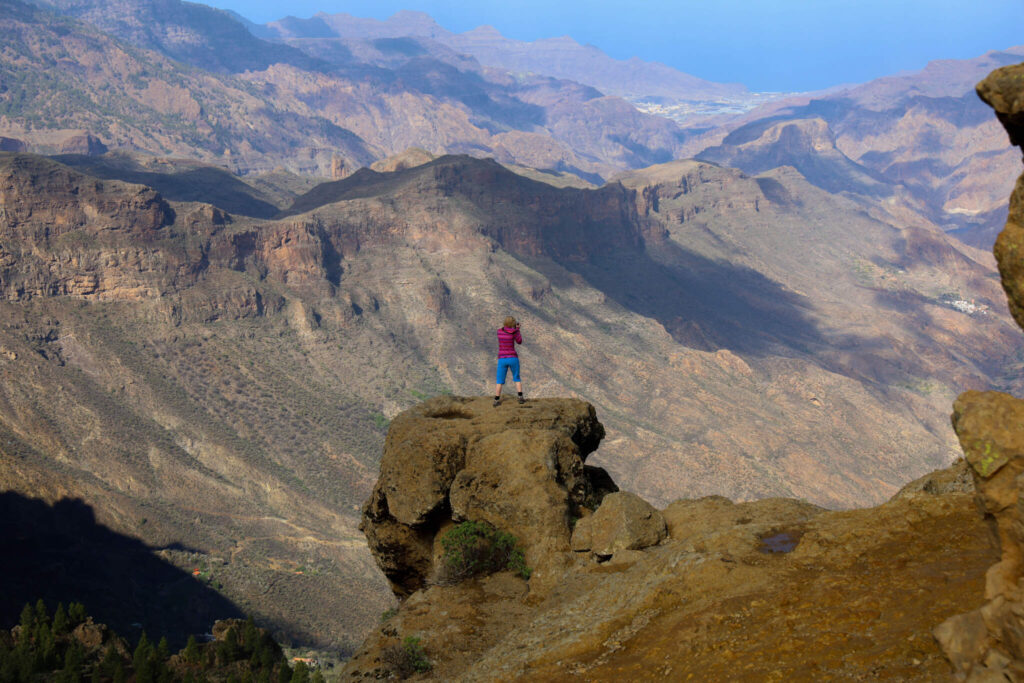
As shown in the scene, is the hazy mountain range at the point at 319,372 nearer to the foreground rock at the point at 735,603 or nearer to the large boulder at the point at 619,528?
the large boulder at the point at 619,528

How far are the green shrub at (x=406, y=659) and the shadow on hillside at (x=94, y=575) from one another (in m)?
67.4

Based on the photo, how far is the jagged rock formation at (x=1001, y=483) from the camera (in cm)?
956

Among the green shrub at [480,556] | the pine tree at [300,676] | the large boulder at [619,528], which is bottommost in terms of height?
the pine tree at [300,676]

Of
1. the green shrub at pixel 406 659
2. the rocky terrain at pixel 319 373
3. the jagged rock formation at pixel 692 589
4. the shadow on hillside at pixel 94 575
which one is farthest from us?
the rocky terrain at pixel 319 373

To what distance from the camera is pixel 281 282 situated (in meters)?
153

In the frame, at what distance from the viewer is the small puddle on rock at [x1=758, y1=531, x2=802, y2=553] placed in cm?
1612

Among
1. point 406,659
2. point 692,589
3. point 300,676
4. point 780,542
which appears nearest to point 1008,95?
point 780,542

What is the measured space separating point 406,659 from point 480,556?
158 inches

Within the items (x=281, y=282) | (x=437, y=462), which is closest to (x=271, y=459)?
(x=281, y=282)

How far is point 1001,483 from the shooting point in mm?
10719

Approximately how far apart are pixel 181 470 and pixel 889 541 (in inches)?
4158

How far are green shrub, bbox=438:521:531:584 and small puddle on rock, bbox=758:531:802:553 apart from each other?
6844 millimetres

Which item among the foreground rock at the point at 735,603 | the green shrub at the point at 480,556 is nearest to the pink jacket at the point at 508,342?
the green shrub at the point at 480,556

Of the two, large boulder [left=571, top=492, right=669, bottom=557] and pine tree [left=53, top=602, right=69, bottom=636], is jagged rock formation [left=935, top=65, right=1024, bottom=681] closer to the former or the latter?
large boulder [left=571, top=492, right=669, bottom=557]
